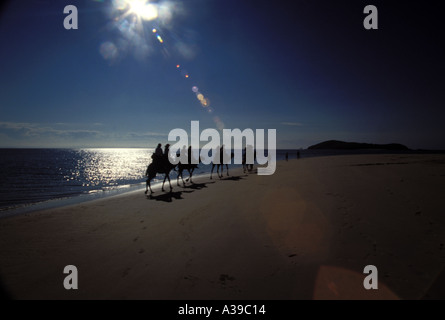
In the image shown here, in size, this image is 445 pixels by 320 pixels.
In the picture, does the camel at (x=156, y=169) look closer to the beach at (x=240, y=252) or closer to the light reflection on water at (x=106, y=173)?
the beach at (x=240, y=252)

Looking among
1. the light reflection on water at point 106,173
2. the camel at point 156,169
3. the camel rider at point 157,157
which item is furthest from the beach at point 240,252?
the light reflection on water at point 106,173

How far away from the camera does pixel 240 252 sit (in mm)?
4449

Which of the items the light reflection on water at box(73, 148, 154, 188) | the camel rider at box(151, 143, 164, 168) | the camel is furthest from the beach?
the light reflection on water at box(73, 148, 154, 188)

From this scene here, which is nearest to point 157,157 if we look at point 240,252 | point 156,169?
point 156,169

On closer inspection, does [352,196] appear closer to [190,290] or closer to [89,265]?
[190,290]

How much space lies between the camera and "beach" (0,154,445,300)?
3303 mm

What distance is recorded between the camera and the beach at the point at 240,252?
3.30 m

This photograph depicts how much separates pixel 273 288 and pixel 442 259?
11.1 ft

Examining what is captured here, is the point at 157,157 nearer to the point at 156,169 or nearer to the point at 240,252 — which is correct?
the point at 156,169

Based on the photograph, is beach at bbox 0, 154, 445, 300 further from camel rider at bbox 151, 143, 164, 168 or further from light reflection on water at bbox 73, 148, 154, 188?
light reflection on water at bbox 73, 148, 154, 188

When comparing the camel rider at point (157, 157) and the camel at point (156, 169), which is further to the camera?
the camel rider at point (157, 157)

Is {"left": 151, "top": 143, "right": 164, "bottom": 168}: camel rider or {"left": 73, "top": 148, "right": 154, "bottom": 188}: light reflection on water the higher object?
{"left": 151, "top": 143, "right": 164, "bottom": 168}: camel rider

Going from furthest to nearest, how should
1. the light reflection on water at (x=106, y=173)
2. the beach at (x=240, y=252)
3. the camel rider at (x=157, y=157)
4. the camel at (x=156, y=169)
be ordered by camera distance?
the light reflection on water at (x=106, y=173) < the camel rider at (x=157, y=157) < the camel at (x=156, y=169) < the beach at (x=240, y=252)
